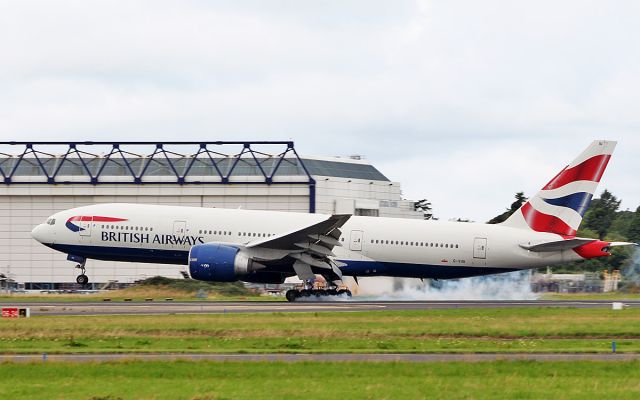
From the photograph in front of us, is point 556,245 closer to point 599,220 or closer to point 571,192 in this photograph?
point 571,192

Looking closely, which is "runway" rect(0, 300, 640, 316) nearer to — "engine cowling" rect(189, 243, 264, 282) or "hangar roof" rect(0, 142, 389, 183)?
"engine cowling" rect(189, 243, 264, 282)

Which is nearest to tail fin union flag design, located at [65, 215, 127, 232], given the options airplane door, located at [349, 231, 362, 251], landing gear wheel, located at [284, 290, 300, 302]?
landing gear wheel, located at [284, 290, 300, 302]

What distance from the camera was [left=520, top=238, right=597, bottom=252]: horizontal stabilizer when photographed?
161 ft

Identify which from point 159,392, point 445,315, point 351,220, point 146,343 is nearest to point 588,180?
point 351,220

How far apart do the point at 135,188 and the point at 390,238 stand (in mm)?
34773

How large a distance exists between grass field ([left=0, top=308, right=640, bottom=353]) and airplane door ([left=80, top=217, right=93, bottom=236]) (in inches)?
554

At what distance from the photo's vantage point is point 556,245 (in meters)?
49.6

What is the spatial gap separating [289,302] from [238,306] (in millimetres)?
4060

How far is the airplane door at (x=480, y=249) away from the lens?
5059cm

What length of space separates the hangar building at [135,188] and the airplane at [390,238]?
25.2 meters

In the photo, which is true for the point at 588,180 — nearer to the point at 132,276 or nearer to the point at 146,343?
the point at 146,343

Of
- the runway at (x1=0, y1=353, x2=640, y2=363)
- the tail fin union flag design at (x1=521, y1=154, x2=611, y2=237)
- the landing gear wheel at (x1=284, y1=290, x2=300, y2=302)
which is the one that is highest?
the tail fin union flag design at (x1=521, y1=154, x2=611, y2=237)

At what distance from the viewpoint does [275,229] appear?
50.7 meters

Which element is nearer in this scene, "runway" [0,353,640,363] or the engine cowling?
"runway" [0,353,640,363]
